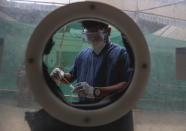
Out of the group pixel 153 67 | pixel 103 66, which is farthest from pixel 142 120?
→ pixel 103 66

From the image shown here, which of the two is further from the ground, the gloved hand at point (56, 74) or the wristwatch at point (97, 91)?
the gloved hand at point (56, 74)

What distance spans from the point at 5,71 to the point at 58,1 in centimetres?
39

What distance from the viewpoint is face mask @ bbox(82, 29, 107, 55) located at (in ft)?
4.07

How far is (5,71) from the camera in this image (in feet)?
3.14

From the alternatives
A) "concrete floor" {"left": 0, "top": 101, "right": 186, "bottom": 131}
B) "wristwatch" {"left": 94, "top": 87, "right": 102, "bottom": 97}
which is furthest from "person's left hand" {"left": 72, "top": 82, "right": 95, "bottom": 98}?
"concrete floor" {"left": 0, "top": 101, "right": 186, "bottom": 131}

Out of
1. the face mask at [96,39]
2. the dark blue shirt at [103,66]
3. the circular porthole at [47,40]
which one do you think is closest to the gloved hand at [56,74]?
the dark blue shirt at [103,66]

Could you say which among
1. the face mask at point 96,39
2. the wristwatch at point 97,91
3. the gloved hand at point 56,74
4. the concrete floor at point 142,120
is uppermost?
the face mask at point 96,39

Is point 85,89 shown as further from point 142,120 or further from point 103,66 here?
point 142,120

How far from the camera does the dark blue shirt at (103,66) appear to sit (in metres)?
1.15

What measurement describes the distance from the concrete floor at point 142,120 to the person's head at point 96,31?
50 cm

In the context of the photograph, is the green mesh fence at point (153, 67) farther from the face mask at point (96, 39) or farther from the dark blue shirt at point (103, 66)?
the face mask at point (96, 39)

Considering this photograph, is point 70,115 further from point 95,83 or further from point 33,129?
point 95,83

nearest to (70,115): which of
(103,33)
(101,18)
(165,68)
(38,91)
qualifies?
(38,91)

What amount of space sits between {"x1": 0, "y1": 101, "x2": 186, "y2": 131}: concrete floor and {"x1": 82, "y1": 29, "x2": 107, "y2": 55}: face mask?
1.60 feet
